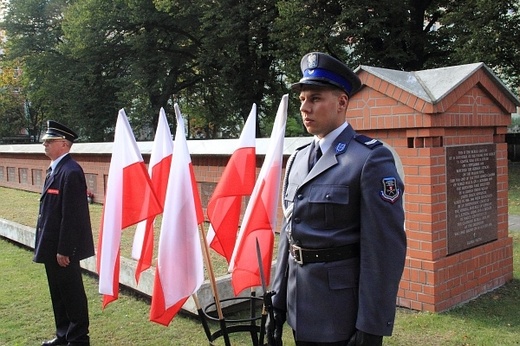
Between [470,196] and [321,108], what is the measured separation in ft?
10.7

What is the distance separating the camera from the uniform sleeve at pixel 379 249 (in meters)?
2.21

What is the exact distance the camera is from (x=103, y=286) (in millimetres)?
3729

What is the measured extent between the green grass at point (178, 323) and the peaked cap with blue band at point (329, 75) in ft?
8.29

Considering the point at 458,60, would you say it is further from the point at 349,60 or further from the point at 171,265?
the point at 171,265

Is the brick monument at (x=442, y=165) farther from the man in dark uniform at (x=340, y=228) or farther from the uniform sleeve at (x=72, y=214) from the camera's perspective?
the uniform sleeve at (x=72, y=214)

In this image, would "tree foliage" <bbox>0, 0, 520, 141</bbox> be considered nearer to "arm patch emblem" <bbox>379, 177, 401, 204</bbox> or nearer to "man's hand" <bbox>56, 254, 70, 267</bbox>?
"man's hand" <bbox>56, 254, 70, 267</bbox>

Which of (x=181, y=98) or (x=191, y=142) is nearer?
(x=191, y=142)

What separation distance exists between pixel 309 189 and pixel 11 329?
3.81 m

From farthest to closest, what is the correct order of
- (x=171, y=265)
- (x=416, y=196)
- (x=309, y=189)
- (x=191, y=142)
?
(x=191, y=142), (x=416, y=196), (x=171, y=265), (x=309, y=189)

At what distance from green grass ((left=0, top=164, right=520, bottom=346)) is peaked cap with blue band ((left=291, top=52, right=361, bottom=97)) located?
253 centimetres

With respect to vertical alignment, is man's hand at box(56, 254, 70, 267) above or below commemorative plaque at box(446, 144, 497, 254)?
below

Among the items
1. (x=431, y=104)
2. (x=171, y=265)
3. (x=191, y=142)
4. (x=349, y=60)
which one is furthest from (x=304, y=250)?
(x=349, y=60)

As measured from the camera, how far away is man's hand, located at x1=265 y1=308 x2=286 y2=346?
8.75ft

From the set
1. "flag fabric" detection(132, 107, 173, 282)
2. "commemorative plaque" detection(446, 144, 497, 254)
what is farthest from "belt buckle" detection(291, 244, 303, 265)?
"commemorative plaque" detection(446, 144, 497, 254)
